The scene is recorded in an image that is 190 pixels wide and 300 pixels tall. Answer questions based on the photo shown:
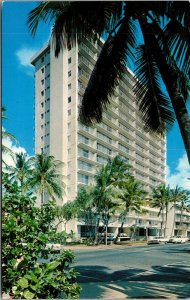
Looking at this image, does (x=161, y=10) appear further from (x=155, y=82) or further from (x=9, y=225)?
(x=9, y=225)

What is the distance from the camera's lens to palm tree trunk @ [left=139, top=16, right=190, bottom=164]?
215 inches

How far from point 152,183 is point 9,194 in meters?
2.87

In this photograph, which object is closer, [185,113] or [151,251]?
[185,113]

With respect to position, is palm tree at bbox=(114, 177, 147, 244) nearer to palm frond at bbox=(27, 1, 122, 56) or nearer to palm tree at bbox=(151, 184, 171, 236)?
palm tree at bbox=(151, 184, 171, 236)

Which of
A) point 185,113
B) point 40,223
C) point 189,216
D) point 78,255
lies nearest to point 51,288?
point 40,223

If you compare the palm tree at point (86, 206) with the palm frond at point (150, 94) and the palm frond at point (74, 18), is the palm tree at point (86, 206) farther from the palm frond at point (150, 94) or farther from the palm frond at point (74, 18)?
the palm frond at point (74, 18)

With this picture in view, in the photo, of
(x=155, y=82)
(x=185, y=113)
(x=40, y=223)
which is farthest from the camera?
(x=155, y=82)

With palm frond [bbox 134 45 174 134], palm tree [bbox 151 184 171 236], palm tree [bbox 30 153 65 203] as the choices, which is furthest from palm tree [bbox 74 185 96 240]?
palm frond [bbox 134 45 174 134]

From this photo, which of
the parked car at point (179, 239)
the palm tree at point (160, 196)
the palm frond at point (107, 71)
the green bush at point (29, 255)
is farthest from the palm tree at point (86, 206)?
the green bush at point (29, 255)

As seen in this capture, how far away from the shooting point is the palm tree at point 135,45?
5883 mm

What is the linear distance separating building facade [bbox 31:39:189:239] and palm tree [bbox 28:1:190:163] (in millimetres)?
→ 360

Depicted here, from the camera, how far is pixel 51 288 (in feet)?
15.8

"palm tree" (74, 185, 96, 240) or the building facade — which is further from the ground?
the building facade

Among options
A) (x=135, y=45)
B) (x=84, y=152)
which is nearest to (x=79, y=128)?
(x=84, y=152)
